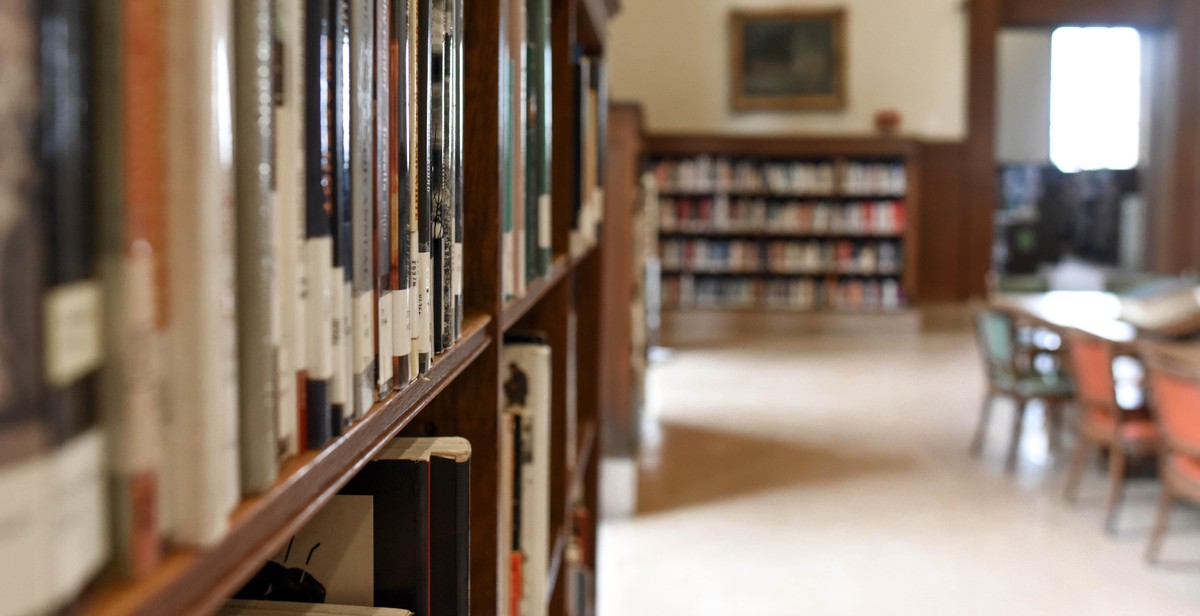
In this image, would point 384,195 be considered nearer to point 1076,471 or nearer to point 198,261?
point 198,261

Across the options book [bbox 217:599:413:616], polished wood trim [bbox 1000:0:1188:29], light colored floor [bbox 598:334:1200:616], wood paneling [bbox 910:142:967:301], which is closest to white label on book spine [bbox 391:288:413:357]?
book [bbox 217:599:413:616]

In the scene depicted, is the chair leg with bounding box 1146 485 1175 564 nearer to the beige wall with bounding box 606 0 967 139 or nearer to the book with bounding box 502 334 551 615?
the book with bounding box 502 334 551 615

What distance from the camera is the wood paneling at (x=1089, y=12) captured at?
467 inches

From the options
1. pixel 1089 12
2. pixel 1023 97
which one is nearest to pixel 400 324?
pixel 1089 12

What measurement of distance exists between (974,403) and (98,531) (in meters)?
7.48

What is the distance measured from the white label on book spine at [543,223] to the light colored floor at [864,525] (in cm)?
246

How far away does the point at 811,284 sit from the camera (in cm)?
1172

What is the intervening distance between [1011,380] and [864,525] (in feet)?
5.14

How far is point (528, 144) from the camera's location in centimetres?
140

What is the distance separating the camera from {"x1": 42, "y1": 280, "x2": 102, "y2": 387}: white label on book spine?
325 millimetres

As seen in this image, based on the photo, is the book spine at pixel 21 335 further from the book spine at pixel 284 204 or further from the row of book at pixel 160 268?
the book spine at pixel 284 204

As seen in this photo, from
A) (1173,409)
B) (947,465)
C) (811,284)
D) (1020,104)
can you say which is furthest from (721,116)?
(1173,409)

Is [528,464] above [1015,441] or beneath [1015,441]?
above

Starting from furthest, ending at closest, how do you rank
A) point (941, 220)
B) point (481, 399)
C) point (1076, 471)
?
point (941, 220), point (1076, 471), point (481, 399)
